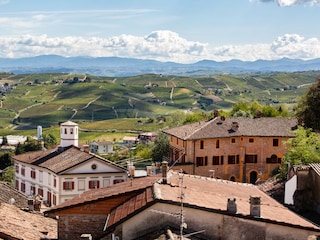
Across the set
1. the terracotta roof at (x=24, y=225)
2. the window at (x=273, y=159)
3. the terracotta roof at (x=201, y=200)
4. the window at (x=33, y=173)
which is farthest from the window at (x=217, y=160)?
the terracotta roof at (x=201, y=200)

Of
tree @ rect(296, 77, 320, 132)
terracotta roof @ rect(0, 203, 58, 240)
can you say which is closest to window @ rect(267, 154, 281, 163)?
tree @ rect(296, 77, 320, 132)

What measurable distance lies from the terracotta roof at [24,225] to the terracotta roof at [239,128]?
34.4 m

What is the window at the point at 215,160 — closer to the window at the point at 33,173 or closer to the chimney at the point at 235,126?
the chimney at the point at 235,126

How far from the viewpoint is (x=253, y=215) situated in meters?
18.9

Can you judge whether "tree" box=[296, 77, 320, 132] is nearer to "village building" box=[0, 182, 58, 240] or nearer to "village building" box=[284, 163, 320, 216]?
"village building" box=[284, 163, 320, 216]

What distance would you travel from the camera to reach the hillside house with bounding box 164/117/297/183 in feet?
213

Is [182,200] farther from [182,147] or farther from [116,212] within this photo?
[182,147]

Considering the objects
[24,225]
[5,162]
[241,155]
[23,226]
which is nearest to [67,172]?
[241,155]

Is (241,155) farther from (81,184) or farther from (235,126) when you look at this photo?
(81,184)

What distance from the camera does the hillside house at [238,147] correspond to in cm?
6500

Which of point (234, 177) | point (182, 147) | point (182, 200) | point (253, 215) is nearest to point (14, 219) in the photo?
point (182, 200)

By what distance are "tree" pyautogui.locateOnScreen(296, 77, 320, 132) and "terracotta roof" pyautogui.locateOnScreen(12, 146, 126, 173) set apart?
725 inches

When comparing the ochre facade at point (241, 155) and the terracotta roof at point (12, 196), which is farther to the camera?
the ochre facade at point (241, 155)

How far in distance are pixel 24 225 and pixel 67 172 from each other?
32.6 m
